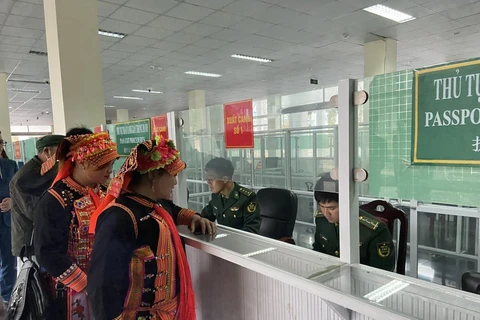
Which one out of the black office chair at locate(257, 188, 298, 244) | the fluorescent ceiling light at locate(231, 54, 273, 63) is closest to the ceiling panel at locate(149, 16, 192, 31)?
the fluorescent ceiling light at locate(231, 54, 273, 63)

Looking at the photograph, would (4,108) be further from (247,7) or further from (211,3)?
(247,7)

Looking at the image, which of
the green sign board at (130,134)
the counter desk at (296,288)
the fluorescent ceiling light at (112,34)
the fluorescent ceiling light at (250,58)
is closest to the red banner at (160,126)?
the green sign board at (130,134)

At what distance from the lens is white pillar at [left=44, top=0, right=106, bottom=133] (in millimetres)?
3113

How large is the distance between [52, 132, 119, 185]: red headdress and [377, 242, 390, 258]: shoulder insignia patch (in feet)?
4.36

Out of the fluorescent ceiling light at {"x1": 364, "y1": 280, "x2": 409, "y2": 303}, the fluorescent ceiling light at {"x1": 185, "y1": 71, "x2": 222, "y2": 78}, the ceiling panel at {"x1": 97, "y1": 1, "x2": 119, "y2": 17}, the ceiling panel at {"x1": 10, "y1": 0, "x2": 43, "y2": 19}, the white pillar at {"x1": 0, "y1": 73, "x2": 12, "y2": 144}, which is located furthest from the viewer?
the fluorescent ceiling light at {"x1": 185, "y1": 71, "x2": 222, "y2": 78}

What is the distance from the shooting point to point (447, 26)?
5.40 m

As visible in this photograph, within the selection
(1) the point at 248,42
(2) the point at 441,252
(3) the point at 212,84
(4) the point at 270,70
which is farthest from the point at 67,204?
(3) the point at 212,84

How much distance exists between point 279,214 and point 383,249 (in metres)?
1.05

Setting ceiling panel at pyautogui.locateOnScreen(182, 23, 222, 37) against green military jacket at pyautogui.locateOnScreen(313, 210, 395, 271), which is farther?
ceiling panel at pyautogui.locateOnScreen(182, 23, 222, 37)

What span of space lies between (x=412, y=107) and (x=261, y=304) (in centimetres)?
91

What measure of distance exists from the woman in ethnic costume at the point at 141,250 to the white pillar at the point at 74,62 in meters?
2.40

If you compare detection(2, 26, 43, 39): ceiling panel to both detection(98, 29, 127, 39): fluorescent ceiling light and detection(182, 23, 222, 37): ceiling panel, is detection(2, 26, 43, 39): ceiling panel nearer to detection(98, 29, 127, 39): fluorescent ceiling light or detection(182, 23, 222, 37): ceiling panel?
detection(98, 29, 127, 39): fluorescent ceiling light

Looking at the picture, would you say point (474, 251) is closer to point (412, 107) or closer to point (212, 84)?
point (412, 107)

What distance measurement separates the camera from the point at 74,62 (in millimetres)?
3193
